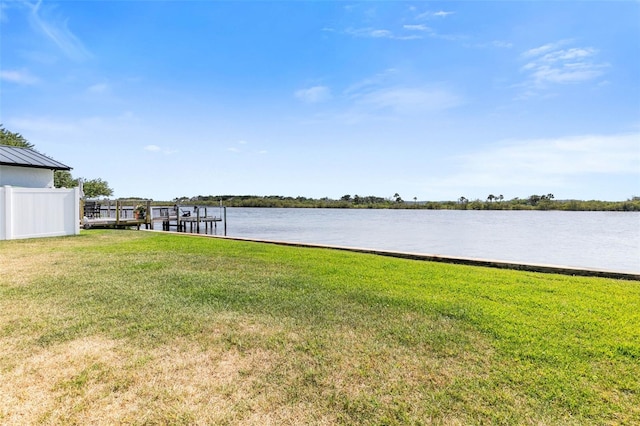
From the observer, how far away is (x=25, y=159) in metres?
12.0

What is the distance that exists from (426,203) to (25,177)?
73.3 m

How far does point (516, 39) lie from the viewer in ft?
39.3

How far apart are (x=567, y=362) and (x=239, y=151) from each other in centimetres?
3013

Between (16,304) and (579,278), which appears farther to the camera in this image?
(579,278)

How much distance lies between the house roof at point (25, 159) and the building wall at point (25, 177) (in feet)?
0.95

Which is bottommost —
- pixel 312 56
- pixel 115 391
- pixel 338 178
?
pixel 115 391

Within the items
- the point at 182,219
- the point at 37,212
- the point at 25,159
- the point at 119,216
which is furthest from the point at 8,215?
the point at 182,219

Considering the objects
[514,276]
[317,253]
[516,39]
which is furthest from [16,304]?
[516,39]

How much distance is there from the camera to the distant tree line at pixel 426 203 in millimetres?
58347

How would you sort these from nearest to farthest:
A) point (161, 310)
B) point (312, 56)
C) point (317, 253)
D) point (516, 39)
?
point (161, 310) → point (317, 253) → point (516, 39) → point (312, 56)

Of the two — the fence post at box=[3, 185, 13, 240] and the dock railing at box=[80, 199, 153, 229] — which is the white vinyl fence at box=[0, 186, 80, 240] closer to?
the fence post at box=[3, 185, 13, 240]

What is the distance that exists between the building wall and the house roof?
0.29 meters

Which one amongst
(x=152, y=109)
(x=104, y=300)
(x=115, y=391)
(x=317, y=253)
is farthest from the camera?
(x=152, y=109)

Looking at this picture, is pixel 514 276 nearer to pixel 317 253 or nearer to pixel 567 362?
pixel 567 362
